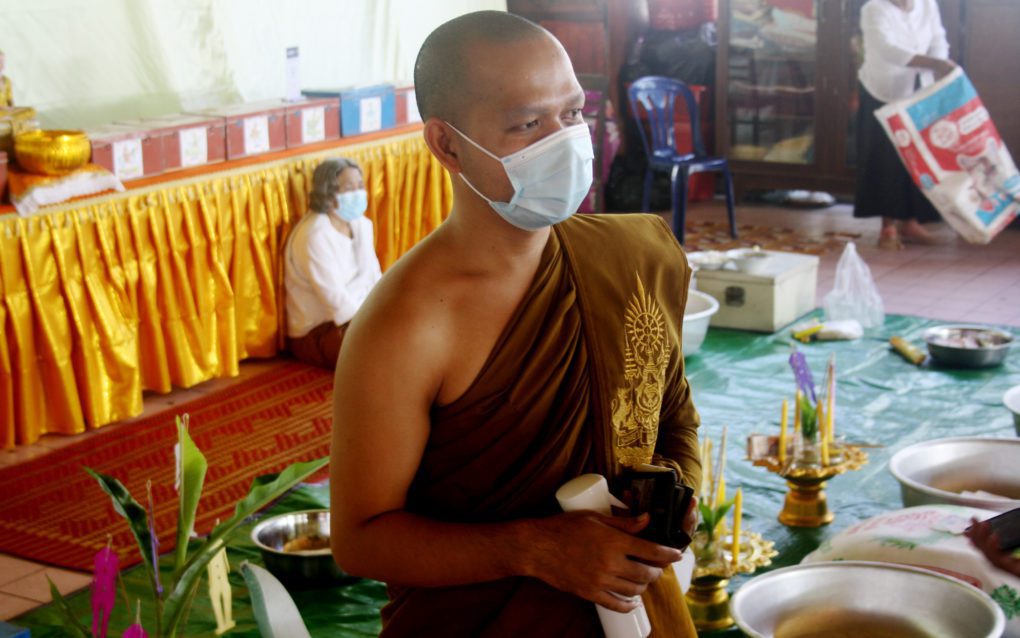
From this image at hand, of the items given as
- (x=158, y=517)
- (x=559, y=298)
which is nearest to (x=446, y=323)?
(x=559, y=298)

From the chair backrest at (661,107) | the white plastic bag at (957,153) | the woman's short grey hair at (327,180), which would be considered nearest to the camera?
the woman's short grey hair at (327,180)

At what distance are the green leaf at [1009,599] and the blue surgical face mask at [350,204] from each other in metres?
3.26

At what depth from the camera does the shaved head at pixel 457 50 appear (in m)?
1.34

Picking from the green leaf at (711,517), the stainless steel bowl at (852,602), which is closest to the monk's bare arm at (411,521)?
the stainless steel bowl at (852,602)

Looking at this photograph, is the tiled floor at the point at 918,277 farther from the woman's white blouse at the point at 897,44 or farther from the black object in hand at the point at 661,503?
the black object in hand at the point at 661,503

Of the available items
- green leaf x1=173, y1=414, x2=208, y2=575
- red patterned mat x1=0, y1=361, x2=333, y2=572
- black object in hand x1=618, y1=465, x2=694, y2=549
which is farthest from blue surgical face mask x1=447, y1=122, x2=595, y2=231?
red patterned mat x1=0, y1=361, x2=333, y2=572

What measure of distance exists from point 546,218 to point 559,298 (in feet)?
0.35

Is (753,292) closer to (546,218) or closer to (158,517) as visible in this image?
(158,517)

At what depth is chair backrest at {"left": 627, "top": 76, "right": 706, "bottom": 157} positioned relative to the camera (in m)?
7.14

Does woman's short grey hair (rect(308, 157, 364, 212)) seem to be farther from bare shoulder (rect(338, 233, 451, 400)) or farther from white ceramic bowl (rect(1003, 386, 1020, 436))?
bare shoulder (rect(338, 233, 451, 400))

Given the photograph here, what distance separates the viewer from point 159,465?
402 cm

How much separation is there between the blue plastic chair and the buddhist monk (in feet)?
17.8

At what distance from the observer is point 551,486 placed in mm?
1415

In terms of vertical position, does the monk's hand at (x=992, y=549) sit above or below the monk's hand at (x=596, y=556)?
below
